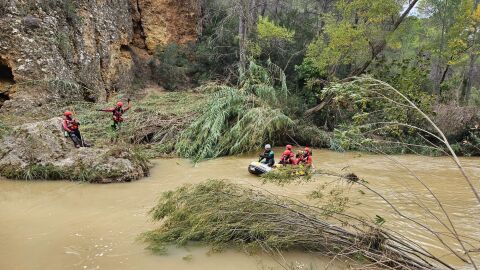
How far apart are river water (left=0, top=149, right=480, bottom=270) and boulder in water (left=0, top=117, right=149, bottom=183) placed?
1.06ft

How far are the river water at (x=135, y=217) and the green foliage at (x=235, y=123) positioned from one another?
1194 mm

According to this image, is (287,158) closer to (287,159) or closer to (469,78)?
(287,159)

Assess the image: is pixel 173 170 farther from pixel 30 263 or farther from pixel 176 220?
pixel 30 263

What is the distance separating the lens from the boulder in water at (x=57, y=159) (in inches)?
386

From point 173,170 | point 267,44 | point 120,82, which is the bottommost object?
point 173,170

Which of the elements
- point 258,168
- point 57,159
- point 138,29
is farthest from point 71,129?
point 138,29

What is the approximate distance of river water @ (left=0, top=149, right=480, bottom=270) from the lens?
5.42 metres

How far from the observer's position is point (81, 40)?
672 inches

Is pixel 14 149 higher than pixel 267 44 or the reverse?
the reverse

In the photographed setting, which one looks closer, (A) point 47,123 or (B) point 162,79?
(A) point 47,123

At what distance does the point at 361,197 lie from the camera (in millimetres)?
8758

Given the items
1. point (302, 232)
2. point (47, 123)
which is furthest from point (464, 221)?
point (47, 123)

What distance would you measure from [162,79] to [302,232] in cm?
1761

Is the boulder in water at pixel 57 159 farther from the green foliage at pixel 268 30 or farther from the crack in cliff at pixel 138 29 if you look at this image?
the crack in cliff at pixel 138 29
